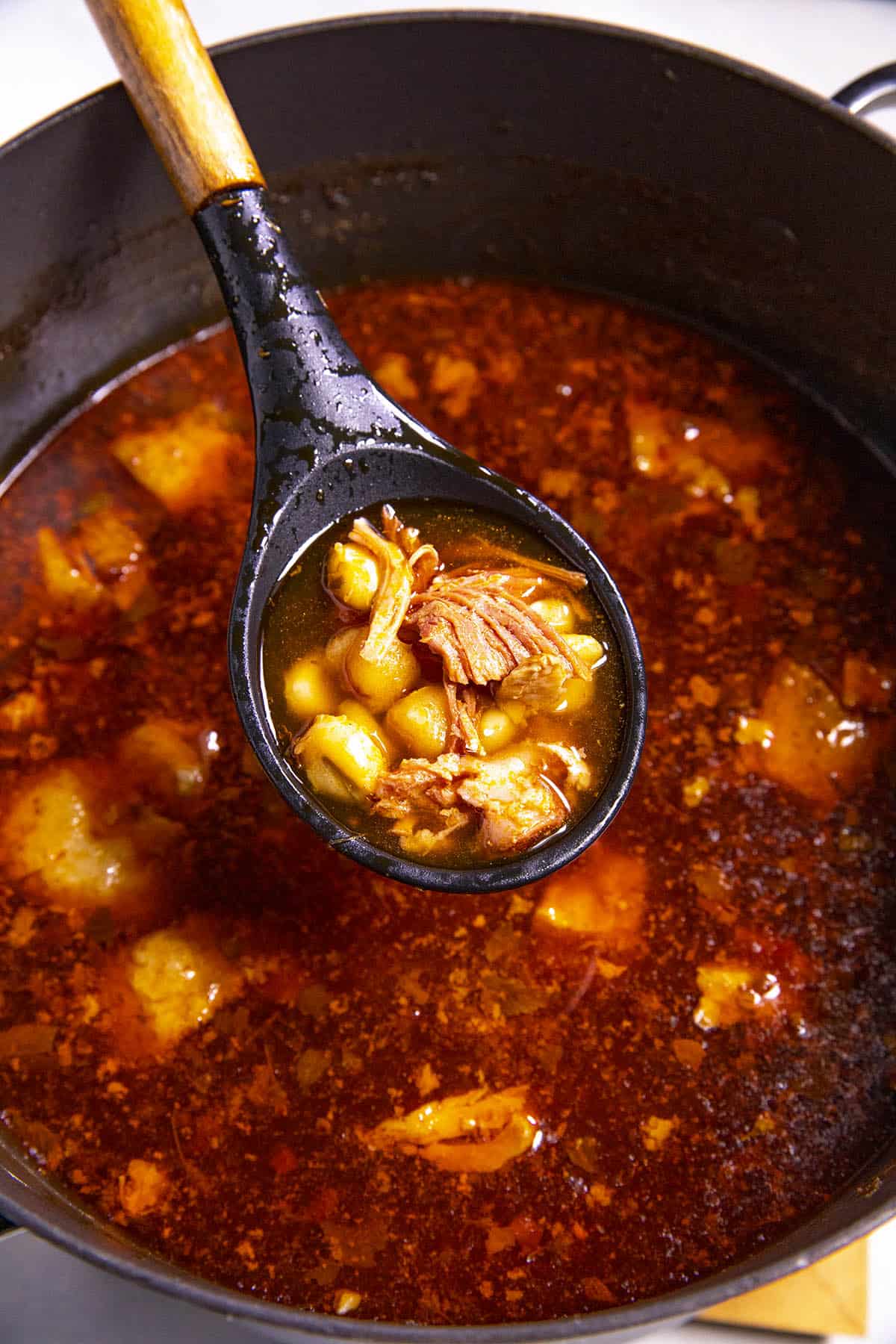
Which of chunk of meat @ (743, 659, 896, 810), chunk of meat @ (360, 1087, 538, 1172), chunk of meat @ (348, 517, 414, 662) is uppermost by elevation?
chunk of meat @ (348, 517, 414, 662)

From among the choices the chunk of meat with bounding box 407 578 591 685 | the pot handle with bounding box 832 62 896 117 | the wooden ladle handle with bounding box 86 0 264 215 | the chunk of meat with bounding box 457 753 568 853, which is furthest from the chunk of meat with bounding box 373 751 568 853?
the pot handle with bounding box 832 62 896 117

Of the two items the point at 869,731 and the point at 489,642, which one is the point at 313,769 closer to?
the point at 489,642

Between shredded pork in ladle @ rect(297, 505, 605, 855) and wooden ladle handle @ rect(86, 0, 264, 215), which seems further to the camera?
wooden ladle handle @ rect(86, 0, 264, 215)

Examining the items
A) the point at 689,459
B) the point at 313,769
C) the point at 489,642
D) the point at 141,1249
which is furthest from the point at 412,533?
the point at 141,1249

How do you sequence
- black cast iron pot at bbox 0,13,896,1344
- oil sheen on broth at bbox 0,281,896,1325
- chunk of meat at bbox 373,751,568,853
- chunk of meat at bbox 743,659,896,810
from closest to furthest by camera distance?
chunk of meat at bbox 373,751,568,853, oil sheen on broth at bbox 0,281,896,1325, chunk of meat at bbox 743,659,896,810, black cast iron pot at bbox 0,13,896,1344

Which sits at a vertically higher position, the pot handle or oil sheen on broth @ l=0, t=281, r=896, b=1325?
the pot handle

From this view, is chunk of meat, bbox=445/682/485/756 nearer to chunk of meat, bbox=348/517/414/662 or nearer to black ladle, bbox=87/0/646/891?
chunk of meat, bbox=348/517/414/662

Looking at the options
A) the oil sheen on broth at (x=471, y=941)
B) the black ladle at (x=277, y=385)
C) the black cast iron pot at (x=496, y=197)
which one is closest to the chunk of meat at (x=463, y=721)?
the black ladle at (x=277, y=385)
